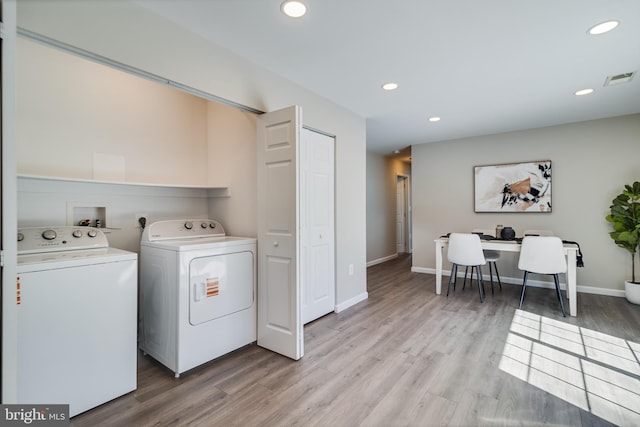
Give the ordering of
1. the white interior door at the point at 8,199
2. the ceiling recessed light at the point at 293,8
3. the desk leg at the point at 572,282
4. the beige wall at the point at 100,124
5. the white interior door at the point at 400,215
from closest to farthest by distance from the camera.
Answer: the white interior door at the point at 8,199, the ceiling recessed light at the point at 293,8, the beige wall at the point at 100,124, the desk leg at the point at 572,282, the white interior door at the point at 400,215

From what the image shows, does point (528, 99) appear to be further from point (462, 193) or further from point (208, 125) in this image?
point (208, 125)

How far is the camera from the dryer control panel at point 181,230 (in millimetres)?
2432

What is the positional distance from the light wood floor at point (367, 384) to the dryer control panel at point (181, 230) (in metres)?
0.99

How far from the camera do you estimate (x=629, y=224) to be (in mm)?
3744

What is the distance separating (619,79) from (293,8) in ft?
10.6

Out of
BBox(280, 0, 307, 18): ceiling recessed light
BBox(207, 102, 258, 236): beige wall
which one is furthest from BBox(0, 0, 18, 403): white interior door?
BBox(207, 102, 258, 236): beige wall

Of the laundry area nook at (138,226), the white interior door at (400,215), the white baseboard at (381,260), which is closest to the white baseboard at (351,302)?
the laundry area nook at (138,226)

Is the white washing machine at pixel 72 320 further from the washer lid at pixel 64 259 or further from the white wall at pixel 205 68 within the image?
the white wall at pixel 205 68

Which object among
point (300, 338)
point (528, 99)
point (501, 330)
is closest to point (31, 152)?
point (300, 338)

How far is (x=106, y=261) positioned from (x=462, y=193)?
5.13 m

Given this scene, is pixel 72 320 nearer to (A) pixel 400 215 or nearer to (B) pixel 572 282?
(B) pixel 572 282

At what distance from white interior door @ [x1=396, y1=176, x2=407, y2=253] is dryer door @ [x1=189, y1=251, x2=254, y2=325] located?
570 cm

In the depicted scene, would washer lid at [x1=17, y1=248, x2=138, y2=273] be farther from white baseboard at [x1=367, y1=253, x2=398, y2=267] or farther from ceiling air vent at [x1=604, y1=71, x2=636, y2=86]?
white baseboard at [x1=367, y1=253, x2=398, y2=267]

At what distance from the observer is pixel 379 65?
257cm
